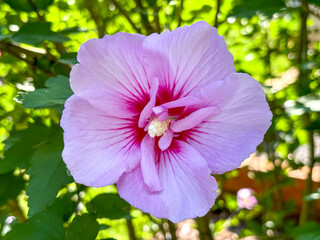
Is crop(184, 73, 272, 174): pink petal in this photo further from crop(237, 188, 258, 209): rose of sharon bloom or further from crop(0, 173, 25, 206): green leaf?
crop(237, 188, 258, 209): rose of sharon bloom

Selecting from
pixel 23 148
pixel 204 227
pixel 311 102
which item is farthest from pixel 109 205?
pixel 311 102

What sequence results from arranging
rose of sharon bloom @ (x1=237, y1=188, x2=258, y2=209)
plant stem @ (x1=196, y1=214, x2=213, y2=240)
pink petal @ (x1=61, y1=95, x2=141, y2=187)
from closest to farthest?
pink petal @ (x1=61, y1=95, x2=141, y2=187) → plant stem @ (x1=196, y1=214, x2=213, y2=240) → rose of sharon bloom @ (x1=237, y1=188, x2=258, y2=209)

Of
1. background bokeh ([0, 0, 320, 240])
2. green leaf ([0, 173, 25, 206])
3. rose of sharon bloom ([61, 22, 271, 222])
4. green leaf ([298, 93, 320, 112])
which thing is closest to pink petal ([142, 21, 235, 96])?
rose of sharon bloom ([61, 22, 271, 222])

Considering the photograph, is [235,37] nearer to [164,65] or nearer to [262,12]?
[262,12]

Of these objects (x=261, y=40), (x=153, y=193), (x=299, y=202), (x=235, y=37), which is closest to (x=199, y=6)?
(x=235, y=37)

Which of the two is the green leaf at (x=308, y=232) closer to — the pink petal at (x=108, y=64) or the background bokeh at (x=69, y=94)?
the background bokeh at (x=69, y=94)

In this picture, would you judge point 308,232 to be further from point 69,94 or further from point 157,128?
point 69,94
